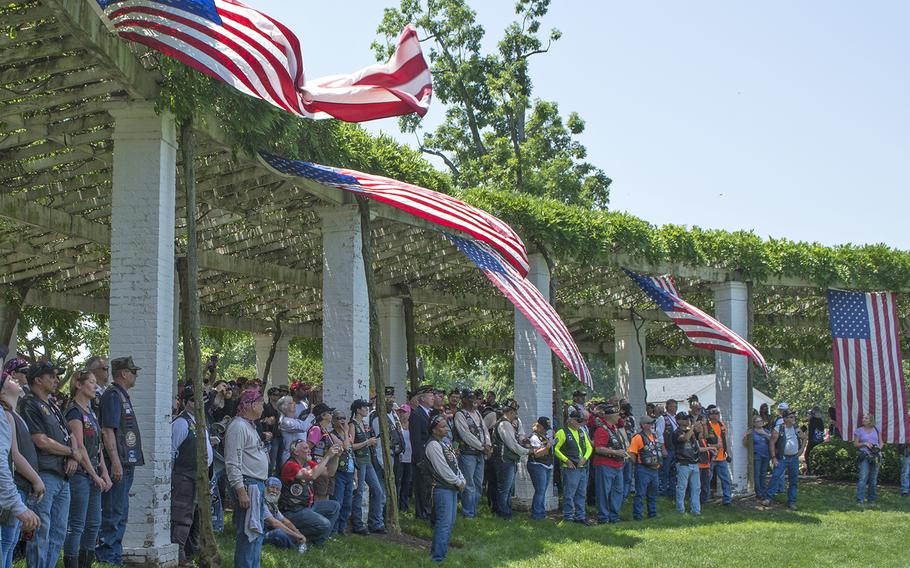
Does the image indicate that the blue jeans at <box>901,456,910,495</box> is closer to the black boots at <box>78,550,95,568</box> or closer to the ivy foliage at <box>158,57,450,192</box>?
the ivy foliage at <box>158,57,450,192</box>

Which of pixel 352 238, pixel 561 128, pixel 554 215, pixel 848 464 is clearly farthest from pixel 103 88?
pixel 561 128

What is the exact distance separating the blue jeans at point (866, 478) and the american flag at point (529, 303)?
8040mm

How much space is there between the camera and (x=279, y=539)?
11.2 m

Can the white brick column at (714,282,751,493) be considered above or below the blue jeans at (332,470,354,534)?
above

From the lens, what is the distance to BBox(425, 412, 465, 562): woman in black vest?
12.1 metres

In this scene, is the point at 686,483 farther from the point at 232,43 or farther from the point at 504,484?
the point at 232,43

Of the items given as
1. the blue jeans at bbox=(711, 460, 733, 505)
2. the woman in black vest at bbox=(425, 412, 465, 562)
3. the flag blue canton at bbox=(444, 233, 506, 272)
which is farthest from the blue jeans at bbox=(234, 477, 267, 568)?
the blue jeans at bbox=(711, 460, 733, 505)

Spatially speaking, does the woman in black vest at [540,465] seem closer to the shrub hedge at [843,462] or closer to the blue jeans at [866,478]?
the blue jeans at [866,478]

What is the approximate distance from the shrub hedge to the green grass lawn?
5183mm

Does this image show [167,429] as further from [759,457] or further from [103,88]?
[759,457]

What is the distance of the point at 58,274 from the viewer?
63.7 feet

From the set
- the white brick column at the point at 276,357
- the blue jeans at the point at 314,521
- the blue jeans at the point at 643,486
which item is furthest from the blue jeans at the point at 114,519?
the white brick column at the point at 276,357

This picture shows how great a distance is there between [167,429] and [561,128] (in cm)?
3027

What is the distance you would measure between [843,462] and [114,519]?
63.6ft
